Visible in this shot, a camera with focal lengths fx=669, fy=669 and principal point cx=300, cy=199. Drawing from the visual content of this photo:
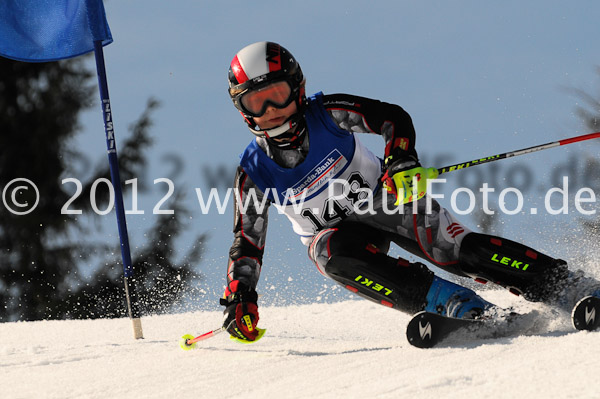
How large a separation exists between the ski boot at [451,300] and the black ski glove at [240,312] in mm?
947

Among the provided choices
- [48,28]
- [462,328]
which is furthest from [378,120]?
[48,28]

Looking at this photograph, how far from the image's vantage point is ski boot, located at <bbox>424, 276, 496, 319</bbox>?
3357 mm

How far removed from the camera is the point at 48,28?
19.7ft

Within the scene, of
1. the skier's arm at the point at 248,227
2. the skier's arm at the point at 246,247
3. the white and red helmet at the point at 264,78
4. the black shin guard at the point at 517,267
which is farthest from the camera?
the skier's arm at the point at 248,227

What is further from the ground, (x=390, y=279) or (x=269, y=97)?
(x=269, y=97)

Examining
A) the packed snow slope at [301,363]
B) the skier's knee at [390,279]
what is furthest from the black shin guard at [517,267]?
the skier's knee at [390,279]

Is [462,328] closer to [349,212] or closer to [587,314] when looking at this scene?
[587,314]

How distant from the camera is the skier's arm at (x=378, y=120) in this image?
11.3 feet

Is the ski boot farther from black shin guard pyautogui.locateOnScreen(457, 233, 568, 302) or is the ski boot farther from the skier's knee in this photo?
black shin guard pyautogui.locateOnScreen(457, 233, 568, 302)

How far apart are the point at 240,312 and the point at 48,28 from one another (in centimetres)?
374

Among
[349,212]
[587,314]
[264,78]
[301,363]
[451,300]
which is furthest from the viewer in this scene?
[349,212]

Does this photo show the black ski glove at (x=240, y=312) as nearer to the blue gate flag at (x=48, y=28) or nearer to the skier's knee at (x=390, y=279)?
the skier's knee at (x=390, y=279)

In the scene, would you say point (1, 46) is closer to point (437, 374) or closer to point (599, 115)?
point (437, 374)

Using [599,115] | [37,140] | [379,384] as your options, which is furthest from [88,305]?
[379,384]
